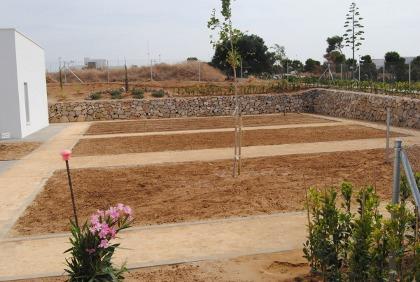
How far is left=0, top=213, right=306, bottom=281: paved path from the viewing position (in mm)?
6324

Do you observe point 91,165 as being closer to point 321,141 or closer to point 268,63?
point 321,141

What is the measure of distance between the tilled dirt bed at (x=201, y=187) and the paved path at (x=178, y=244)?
1.79ft

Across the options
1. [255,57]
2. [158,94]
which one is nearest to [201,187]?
[158,94]

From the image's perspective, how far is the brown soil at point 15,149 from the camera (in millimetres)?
15802

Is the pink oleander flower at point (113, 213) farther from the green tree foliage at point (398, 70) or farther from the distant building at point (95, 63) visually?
the distant building at point (95, 63)

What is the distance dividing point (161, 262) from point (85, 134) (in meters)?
16.4

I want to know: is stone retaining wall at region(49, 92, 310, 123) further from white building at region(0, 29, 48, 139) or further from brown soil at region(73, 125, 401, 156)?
brown soil at region(73, 125, 401, 156)

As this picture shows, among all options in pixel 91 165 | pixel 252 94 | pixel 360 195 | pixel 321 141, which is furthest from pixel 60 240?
pixel 252 94

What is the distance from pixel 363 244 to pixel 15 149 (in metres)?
15.2

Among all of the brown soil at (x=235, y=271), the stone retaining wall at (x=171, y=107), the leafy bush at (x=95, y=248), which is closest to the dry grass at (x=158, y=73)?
the stone retaining wall at (x=171, y=107)

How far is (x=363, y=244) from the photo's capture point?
477 centimetres

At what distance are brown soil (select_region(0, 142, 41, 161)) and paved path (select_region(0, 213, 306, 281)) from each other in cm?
913

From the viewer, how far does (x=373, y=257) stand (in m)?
4.60

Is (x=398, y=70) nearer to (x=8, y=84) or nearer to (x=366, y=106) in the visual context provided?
(x=366, y=106)
